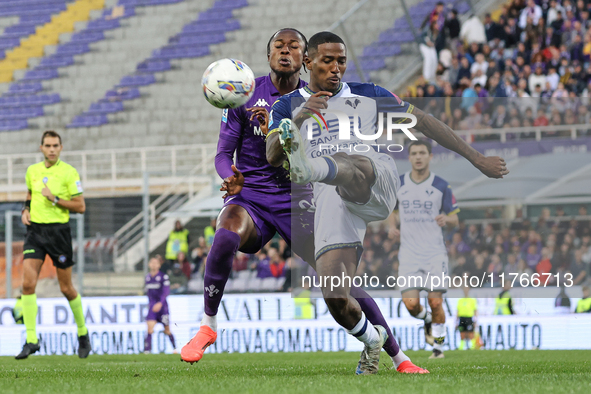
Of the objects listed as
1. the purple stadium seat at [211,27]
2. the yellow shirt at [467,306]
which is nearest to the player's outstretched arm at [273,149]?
the yellow shirt at [467,306]

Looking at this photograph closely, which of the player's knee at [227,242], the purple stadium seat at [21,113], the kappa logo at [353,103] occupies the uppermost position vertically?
the purple stadium seat at [21,113]

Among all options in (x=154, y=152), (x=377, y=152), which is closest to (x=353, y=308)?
(x=377, y=152)

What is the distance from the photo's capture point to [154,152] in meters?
19.9

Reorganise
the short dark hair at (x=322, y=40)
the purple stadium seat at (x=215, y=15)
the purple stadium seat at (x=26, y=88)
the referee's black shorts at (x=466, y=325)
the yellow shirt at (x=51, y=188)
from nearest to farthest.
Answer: the short dark hair at (x=322, y=40), the yellow shirt at (x=51, y=188), the referee's black shorts at (x=466, y=325), the purple stadium seat at (x=26, y=88), the purple stadium seat at (x=215, y=15)

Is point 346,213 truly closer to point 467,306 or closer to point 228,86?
point 228,86

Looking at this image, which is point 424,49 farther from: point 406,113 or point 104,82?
point 406,113

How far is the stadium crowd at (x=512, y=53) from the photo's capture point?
49.9 feet

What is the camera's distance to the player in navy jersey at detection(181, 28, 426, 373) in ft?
17.3

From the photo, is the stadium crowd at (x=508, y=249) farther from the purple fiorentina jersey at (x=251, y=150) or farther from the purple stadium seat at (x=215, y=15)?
the purple stadium seat at (x=215, y=15)

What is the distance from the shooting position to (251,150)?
18.2ft

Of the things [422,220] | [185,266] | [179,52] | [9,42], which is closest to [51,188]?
[422,220]

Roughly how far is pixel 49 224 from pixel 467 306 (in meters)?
4.39

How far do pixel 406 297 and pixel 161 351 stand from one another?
A: 195 inches

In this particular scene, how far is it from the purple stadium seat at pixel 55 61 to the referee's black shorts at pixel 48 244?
1607cm
